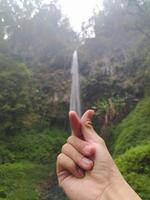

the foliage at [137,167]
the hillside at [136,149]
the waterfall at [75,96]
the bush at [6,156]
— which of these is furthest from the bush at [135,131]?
the waterfall at [75,96]

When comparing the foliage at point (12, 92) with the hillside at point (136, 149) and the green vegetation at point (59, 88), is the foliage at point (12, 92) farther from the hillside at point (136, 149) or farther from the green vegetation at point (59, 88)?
the hillside at point (136, 149)

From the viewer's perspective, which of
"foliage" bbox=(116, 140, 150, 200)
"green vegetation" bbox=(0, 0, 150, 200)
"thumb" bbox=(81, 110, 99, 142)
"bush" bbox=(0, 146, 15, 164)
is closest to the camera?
"thumb" bbox=(81, 110, 99, 142)

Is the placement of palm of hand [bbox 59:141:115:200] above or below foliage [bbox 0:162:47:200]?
above

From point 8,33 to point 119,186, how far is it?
98.1ft

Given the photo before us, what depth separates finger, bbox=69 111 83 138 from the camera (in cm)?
184

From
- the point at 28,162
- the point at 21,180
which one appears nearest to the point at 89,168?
the point at 21,180

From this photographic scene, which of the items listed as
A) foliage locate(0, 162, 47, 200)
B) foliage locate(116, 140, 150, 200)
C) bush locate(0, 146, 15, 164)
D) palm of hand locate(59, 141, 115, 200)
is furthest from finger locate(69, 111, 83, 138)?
bush locate(0, 146, 15, 164)

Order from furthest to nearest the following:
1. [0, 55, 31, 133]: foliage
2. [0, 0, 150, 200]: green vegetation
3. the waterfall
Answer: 1. the waterfall
2. [0, 55, 31, 133]: foliage
3. [0, 0, 150, 200]: green vegetation

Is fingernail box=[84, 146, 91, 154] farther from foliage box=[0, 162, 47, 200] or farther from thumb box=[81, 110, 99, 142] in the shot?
foliage box=[0, 162, 47, 200]

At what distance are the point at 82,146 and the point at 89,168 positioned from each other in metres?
0.11

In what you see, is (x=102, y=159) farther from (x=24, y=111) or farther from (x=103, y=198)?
(x=24, y=111)

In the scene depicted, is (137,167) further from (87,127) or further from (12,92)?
(12,92)

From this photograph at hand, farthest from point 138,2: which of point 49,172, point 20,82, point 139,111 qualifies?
point 49,172

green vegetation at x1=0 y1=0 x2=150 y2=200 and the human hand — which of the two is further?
green vegetation at x1=0 y1=0 x2=150 y2=200
